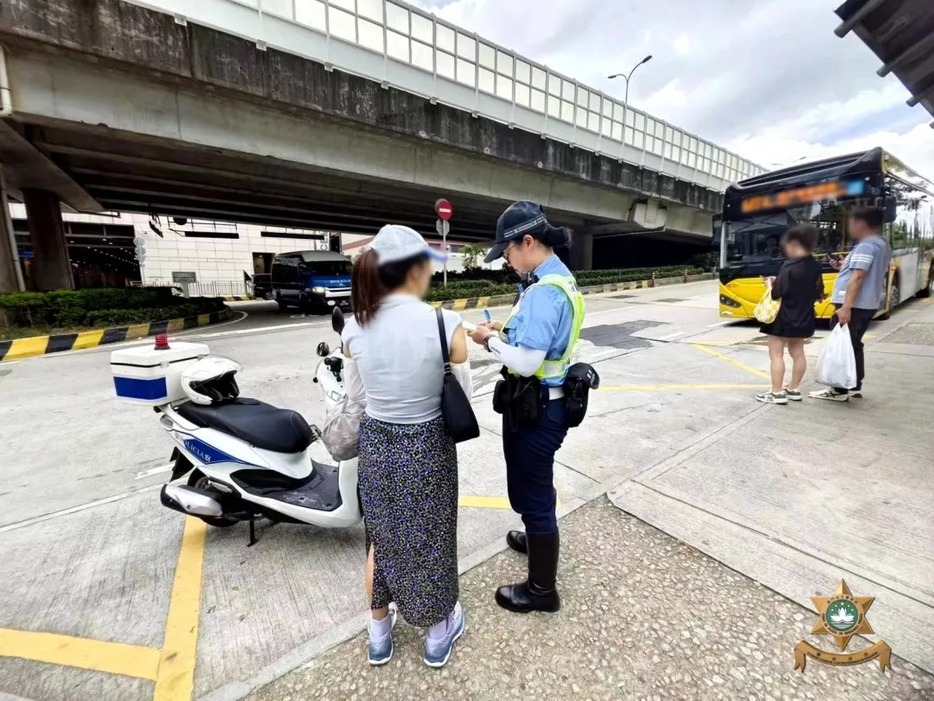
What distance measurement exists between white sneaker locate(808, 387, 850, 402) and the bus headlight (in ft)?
15.1

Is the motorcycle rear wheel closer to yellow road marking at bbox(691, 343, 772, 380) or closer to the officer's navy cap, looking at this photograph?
the officer's navy cap

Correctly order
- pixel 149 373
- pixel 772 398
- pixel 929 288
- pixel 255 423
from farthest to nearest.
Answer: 1. pixel 929 288
2. pixel 772 398
3. pixel 255 423
4. pixel 149 373

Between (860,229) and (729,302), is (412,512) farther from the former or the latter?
(729,302)

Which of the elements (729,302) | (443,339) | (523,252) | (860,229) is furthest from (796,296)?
(729,302)

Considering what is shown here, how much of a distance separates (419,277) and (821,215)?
8615 mm

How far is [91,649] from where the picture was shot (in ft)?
5.76

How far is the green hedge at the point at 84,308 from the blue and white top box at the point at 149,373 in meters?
8.97

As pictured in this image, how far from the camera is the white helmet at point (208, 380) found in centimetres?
227

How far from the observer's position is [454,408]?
1.46m

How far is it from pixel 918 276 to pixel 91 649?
15.7m

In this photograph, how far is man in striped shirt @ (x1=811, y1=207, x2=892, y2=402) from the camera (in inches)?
158

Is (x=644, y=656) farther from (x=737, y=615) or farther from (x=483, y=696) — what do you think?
(x=483, y=696)

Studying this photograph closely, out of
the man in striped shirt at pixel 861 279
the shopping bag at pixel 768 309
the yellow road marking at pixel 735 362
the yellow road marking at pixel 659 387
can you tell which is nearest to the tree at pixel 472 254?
the yellow road marking at pixel 735 362

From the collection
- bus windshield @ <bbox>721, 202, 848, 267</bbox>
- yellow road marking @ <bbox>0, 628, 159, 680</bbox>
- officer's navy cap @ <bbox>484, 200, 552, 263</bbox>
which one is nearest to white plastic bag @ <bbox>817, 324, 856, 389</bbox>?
officer's navy cap @ <bbox>484, 200, 552, 263</bbox>
